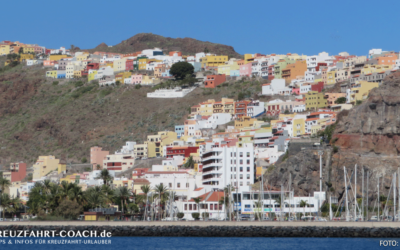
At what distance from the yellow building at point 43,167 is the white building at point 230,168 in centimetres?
4314

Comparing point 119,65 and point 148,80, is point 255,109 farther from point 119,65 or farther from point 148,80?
point 119,65

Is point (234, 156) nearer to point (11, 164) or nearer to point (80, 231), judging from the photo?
point (80, 231)

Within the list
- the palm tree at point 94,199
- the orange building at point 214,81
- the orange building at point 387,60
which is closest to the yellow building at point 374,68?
the orange building at point 387,60

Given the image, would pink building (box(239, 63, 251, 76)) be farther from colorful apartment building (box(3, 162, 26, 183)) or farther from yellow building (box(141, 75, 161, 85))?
colorful apartment building (box(3, 162, 26, 183))

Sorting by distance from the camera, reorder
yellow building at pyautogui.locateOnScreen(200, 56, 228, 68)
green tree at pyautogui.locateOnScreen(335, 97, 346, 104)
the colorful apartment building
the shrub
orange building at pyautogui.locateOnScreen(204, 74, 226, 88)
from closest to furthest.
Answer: the shrub
the colorful apartment building
green tree at pyautogui.locateOnScreen(335, 97, 346, 104)
orange building at pyautogui.locateOnScreen(204, 74, 226, 88)
yellow building at pyautogui.locateOnScreen(200, 56, 228, 68)

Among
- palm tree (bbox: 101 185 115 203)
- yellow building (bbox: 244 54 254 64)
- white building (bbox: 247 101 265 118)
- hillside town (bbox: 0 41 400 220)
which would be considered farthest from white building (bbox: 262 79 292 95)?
palm tree (bbox: 101 185 115 203)

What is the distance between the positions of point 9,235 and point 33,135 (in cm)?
9770

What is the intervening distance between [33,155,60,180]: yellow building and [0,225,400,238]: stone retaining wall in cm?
6245

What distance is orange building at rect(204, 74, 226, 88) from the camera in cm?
17760

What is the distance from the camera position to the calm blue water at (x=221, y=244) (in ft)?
213

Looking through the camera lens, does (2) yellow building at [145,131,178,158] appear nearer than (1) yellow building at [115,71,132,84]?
Yes

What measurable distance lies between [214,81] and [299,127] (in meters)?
49.4

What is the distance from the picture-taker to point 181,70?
18212 centimetres

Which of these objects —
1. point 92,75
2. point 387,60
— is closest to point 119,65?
point 92,75
